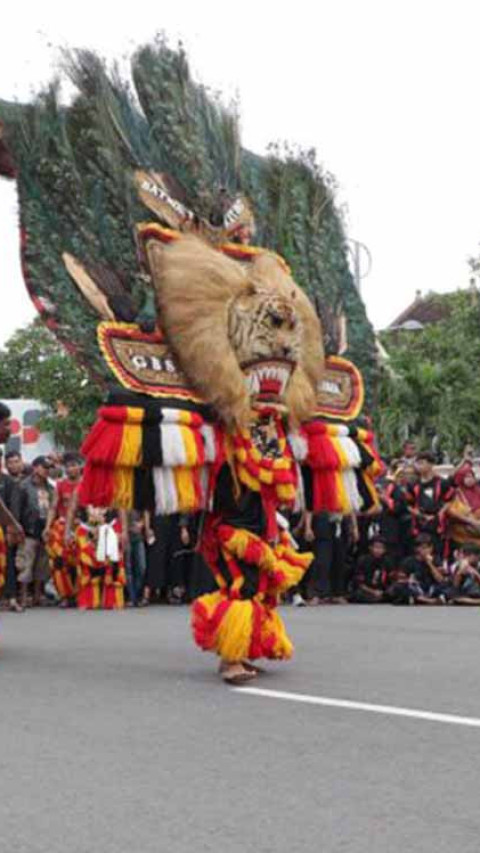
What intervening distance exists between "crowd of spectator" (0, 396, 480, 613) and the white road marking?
8225mm

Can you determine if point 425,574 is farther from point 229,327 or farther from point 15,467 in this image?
point 229,327

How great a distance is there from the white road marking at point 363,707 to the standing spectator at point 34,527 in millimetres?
8544

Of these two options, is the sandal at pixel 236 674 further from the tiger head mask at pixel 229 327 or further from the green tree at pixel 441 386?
the green tree at pixel 441 386

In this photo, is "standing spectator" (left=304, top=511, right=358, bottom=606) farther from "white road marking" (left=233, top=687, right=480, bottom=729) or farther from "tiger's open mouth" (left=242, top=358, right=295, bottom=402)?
"white road marking" (left=233, top=687, right=480, bottom=729)

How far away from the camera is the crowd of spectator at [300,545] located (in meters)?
16.2

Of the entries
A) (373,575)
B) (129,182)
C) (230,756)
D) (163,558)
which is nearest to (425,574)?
(373,575)

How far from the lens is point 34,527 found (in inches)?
648

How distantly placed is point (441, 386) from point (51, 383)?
14.2 metres

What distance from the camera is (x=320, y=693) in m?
7.80

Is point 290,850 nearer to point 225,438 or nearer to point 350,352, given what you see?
point 225,438

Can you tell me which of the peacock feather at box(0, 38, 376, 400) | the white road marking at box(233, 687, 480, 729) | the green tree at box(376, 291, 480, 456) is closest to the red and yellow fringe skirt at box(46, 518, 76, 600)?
the peacock feather at box(0, 38, 376, 400)

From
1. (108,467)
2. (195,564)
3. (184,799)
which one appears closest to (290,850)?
(184,799)

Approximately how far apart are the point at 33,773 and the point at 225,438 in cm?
285

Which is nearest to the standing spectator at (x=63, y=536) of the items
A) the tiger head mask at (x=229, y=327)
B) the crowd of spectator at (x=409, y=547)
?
the crowd of spectator at (x=409, y=547)
